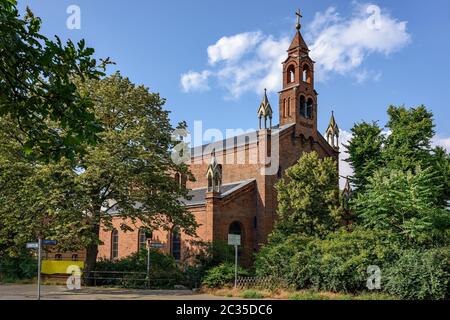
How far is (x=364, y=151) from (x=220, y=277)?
15.5 metres

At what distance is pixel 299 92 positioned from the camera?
140 feet

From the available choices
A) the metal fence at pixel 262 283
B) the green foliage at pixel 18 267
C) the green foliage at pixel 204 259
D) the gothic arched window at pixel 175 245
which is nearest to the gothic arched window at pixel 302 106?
the green foliage at pixel 204 259

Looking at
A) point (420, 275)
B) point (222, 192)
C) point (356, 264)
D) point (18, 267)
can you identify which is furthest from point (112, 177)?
point (420, 275)

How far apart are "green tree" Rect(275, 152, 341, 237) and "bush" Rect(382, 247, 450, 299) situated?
8.37 meters

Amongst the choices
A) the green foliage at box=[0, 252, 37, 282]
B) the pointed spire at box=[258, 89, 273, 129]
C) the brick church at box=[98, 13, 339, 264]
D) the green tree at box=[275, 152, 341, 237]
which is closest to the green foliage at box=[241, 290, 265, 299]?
the green tree at box=[275, 152, 341, 237]

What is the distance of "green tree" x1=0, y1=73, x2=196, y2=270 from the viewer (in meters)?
26.3

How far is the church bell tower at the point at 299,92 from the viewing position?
42312 mm

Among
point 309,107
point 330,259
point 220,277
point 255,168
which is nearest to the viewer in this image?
point 330,259

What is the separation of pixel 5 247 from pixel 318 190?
20722mm

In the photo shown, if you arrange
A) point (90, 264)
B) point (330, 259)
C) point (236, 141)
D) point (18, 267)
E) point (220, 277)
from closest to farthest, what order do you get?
point (330, 259) < point (220, 277) < point (90, 264) < point (18, 267) < point (236, 141)

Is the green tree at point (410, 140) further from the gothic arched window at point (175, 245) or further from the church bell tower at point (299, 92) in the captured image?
the gothic arched window at point (175, 245)

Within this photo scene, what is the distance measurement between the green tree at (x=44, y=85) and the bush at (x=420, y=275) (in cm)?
2009

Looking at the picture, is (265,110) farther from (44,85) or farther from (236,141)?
(44,85)

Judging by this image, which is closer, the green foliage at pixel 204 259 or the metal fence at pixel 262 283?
the metal fence at pixel 262 283
